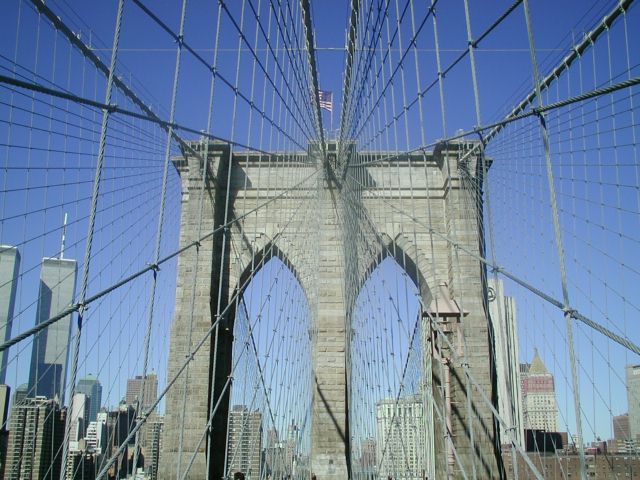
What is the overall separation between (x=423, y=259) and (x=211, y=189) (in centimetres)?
427

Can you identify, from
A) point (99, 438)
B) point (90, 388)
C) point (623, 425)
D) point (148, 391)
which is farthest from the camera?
point (90, 388)

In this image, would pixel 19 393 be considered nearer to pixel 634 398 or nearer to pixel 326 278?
pixel 326 278

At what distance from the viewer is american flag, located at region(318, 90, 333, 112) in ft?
43.9

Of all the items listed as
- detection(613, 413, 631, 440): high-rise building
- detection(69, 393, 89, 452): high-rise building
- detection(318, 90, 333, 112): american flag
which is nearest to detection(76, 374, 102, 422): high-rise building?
detection(69, 393, 89, 452): high-rise building

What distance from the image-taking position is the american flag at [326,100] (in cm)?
1337

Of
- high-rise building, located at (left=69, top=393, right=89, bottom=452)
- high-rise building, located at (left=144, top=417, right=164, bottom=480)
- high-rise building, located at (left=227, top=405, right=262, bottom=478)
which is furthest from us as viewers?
high-rise building, located at (left=144, top=417, right=164, bottom=480)

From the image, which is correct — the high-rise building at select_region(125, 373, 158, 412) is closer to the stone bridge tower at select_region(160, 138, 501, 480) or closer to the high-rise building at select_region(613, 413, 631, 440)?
the stone bridge tower at select_region(160, 138, 501, 480)

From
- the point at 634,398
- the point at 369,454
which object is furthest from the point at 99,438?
the point at 634,398

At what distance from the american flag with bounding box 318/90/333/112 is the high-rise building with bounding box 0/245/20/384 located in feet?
26.3

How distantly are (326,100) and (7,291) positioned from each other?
27.4 feet

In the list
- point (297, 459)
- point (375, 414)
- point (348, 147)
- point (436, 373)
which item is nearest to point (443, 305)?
point (436, 373)

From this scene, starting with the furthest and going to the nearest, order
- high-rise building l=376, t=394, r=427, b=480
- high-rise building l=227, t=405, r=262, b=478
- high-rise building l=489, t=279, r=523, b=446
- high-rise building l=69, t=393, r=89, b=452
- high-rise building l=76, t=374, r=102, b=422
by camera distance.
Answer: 1. high-rise building l=76, t=374, r=102, b=422
2. high-rise building l=376, t=394, r=427, b=480
3. high-rise building l=69, t=393, r=89, b=452
4. high-rise building l=489, t=279, r=523, b=446
5. high-rise building l=227, t=405, r=262, b=478

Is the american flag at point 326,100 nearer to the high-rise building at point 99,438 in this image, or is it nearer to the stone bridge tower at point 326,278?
the stone bridge tower at point 326,278

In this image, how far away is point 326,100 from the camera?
535 inches
